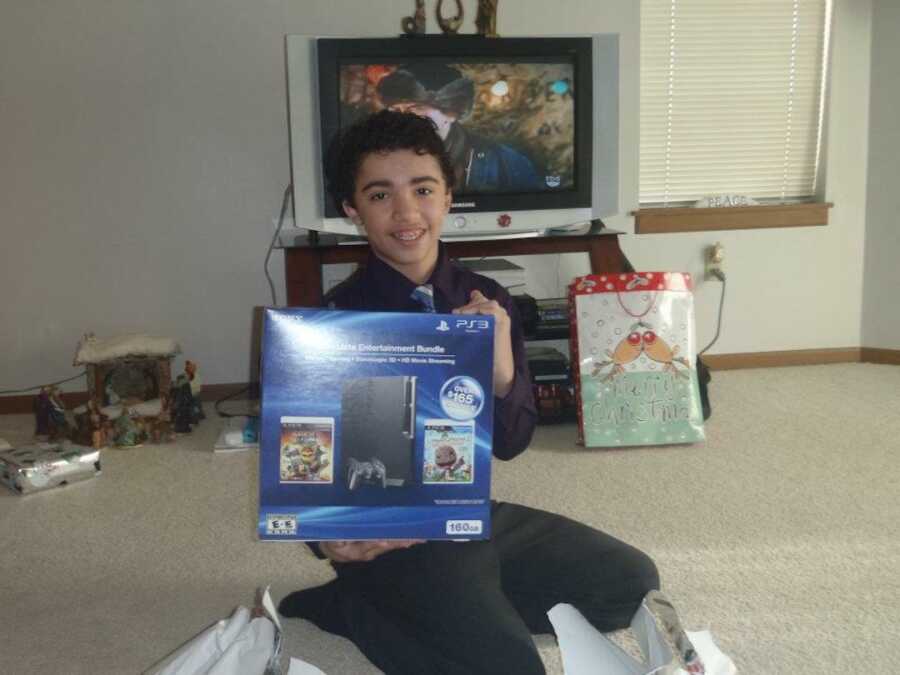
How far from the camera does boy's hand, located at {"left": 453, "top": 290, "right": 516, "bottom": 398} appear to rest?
117cm

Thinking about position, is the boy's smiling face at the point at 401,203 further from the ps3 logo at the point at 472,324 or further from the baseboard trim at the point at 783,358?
the baseboard trim at the point at 783,358

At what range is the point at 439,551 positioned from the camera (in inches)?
48.6

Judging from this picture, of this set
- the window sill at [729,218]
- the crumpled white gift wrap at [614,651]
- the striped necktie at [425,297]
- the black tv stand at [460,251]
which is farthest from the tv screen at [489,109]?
the crumpled white gift wrap at [614,651]

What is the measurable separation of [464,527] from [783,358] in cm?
243

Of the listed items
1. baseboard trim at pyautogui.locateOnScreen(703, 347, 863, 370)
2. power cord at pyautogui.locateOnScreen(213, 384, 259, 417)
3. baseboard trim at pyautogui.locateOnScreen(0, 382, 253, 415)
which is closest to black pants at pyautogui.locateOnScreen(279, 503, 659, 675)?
power cord at pyautogui.locateOnScreen(213, 384, 259, 417)

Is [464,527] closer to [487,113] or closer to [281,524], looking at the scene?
[281,524]

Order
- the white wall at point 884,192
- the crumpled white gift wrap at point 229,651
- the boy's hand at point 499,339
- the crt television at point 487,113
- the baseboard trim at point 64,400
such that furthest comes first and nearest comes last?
the white wall at point 884,192 < the baseboard trim at point 64,400 < the crt television at point 487,113 < the boy's hand at point 499,339 < the crumpled white gift wrap at point 229,651

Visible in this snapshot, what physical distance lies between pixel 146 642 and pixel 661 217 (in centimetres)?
223

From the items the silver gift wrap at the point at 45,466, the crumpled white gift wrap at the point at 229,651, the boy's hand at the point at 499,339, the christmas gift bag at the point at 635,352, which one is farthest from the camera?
the christmas gift bag at the point at 635,352

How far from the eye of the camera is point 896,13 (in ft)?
9.98

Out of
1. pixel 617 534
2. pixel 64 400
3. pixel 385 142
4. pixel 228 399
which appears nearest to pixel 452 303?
pixel 385 142

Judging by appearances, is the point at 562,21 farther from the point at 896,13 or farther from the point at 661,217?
the point at 896,13

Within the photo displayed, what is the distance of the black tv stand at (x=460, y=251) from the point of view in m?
2.58

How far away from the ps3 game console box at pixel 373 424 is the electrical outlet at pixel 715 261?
223 centimetres
